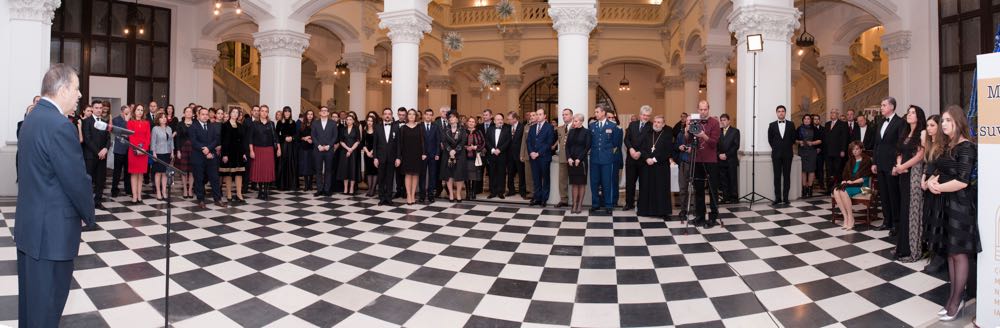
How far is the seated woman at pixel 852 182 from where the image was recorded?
246 inches

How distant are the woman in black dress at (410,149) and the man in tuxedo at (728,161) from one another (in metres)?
5.00

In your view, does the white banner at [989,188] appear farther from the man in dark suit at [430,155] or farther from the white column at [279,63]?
the white column at [279,63]

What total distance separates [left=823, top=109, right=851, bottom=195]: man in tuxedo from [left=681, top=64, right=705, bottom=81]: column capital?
6.91m

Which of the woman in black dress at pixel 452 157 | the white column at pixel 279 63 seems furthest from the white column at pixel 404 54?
the white column at pixel 279 63

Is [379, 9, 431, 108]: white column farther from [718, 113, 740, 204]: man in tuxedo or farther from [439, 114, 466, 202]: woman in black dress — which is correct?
[718, 113, 740, 204]: man in tuxedo

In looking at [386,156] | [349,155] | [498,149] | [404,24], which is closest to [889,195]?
[498,149]

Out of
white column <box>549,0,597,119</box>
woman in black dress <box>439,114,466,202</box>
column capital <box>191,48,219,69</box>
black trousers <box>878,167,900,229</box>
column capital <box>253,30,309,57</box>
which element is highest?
column capital <box>191,48,219,69</box>

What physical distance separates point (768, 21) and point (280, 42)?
10.0 m

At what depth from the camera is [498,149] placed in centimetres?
891

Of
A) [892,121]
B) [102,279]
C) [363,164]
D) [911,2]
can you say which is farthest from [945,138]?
[911,2]

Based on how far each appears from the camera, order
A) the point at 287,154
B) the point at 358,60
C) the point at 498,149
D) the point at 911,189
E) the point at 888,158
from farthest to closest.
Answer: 1. the point at 358,60
2. the point at 287,154
3. the point at 498,149
4. the point at 888,158
5. the point at 911,189

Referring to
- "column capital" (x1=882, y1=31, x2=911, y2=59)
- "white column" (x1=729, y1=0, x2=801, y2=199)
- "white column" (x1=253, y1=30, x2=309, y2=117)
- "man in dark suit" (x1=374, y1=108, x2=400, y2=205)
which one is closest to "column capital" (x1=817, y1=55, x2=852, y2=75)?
Result: "column capital" (x1=882, y1=31, x2=911, y2=59)

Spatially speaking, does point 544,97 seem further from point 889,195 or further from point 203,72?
point 889,195

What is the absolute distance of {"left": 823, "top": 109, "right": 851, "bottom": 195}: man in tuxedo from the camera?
9.41 metres
